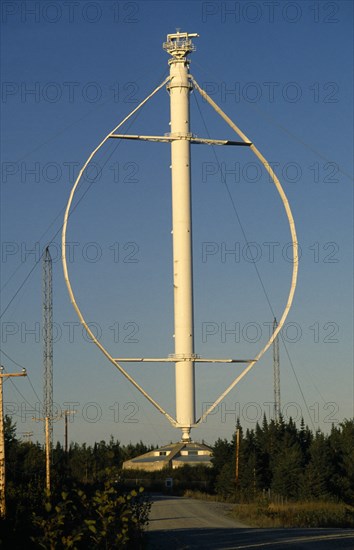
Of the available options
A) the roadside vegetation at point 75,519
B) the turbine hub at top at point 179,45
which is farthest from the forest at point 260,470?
the turbine hub at top at point 179,45

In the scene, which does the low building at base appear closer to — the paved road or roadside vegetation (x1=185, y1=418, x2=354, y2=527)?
roadside vegetation (x1=185, y1=418, x2=354, y2=527)

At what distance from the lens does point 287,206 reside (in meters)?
68.6

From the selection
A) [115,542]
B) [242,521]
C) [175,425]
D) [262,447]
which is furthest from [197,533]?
[262,447]

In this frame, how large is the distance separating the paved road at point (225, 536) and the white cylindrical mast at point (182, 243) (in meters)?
22.6

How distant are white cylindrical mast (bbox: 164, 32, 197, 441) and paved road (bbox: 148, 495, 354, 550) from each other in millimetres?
22583

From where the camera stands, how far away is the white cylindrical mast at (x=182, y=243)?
78.8 meters

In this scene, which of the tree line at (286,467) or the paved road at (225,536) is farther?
the tree line at (286,467)

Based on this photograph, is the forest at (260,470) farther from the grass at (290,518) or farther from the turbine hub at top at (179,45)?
the turbine hub at top at (179,45)

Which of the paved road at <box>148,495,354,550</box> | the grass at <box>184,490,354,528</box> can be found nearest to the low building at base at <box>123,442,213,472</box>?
the grass at <box>184,490,354,528</box>

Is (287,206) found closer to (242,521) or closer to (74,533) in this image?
(242,521)

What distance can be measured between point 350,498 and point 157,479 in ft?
77.5

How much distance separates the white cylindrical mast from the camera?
78.8 metres

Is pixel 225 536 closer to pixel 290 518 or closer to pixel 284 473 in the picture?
pixel 290 518

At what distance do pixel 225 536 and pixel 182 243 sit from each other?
42096 millimetres
